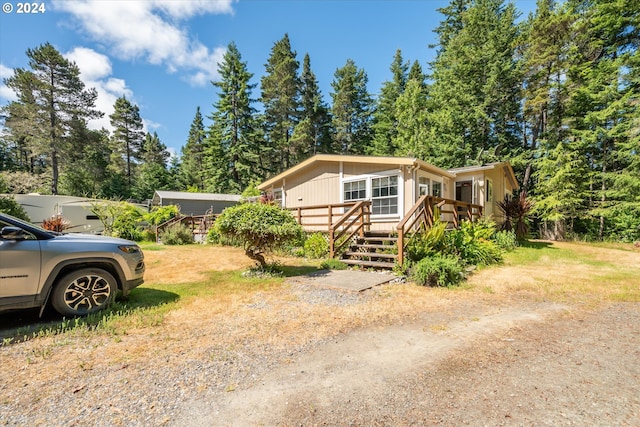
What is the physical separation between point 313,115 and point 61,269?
31451mm

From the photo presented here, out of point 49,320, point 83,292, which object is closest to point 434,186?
point 83,292

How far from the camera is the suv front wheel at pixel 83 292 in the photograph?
388cm

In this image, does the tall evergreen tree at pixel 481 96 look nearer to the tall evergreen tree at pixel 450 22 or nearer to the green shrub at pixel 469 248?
the tall evergreen tree at pixel 450 22

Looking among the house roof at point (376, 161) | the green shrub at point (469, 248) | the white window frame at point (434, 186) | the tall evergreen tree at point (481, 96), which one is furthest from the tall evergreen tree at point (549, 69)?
the green shrub at point (469, 248)

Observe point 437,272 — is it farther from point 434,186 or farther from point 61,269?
point 434,186

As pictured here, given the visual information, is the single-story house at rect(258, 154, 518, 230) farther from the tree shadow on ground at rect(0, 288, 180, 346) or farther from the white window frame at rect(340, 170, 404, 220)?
the tree shadow on ground at rect(0, 288, 180, 346)

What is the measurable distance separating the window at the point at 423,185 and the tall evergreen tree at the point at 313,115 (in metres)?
22.1

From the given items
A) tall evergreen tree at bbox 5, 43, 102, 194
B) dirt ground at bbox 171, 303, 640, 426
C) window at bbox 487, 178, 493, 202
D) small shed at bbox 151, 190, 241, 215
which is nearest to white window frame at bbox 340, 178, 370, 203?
window at bbox 487, 178, 493, 202

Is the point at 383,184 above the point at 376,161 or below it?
below

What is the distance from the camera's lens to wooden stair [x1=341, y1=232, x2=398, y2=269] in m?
7.63

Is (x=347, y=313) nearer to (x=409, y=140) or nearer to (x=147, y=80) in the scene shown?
(x=147, y=80)

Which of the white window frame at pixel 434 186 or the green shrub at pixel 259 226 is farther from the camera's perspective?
the white window frame at pixel 434 186

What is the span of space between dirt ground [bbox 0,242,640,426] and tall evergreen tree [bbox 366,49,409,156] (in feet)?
87.1

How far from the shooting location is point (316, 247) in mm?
9578
